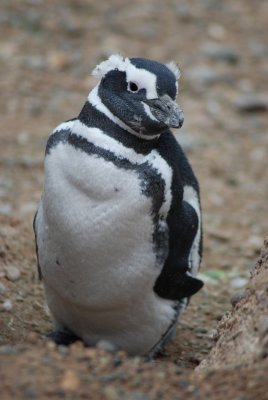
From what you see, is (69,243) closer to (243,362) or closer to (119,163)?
(119,163)

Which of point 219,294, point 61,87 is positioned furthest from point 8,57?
point 219,294

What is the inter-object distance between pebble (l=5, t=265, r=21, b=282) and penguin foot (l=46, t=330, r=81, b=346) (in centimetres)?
59

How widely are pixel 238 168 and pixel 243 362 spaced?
4.05 meters

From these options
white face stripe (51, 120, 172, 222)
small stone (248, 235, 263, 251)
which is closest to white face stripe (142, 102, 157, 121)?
white face stripe (51, 120, 172, 222)

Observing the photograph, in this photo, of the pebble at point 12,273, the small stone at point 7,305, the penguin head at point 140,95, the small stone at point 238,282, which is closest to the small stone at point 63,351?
the penguin head at point 140,95

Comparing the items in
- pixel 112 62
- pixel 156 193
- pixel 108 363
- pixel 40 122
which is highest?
pixel 112 62

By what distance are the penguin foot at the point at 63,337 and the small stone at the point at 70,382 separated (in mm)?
1215

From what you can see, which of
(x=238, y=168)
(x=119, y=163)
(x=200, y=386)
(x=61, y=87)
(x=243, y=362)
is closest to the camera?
(x=200, y=386)

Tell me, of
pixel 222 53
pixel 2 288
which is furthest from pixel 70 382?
pixel 222 53

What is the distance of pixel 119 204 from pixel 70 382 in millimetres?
911

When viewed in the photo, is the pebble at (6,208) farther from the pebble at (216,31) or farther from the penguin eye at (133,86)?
the pebble at (216,31)

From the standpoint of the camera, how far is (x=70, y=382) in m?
2.76

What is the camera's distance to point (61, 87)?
26.1ft

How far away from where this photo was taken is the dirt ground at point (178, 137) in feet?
9.46
